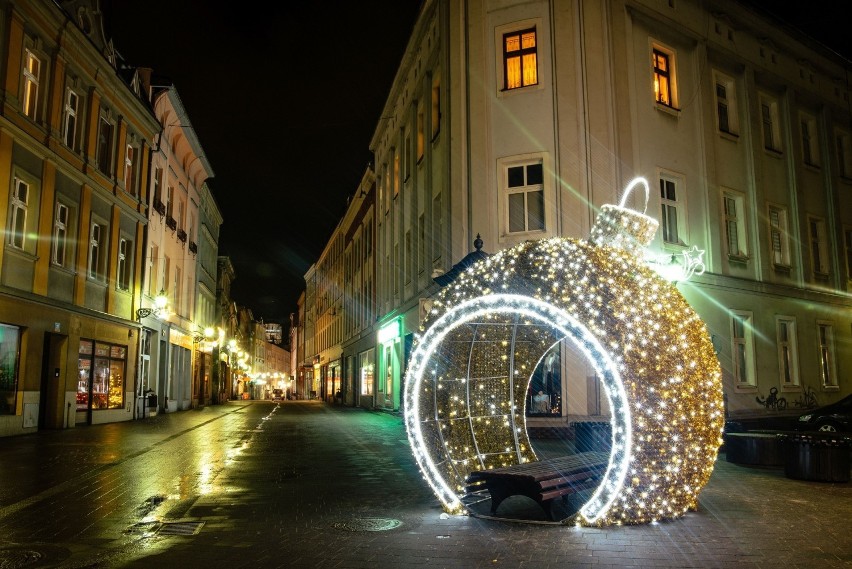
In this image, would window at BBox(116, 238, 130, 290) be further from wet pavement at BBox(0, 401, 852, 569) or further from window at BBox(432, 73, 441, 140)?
wet pavement at BBox(0, 401, 852, 569)

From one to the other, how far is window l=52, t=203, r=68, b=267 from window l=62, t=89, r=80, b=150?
1.99m

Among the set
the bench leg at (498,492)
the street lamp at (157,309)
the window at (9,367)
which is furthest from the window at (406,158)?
the bench leg at (498,492)

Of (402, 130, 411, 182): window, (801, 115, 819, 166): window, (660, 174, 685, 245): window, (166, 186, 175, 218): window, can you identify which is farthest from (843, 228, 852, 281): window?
(166, 186, 175, 218): window

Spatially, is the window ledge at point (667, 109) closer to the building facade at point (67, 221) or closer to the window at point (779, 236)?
the window at point (779, 236)

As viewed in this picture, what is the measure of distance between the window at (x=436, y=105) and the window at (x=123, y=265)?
11.6m

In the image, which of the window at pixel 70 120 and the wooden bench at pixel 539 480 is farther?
the window at pixel 70 120

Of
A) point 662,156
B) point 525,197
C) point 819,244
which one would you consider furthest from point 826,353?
point 525,197

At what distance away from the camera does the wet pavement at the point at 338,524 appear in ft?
18.4

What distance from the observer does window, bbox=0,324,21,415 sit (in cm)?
1688

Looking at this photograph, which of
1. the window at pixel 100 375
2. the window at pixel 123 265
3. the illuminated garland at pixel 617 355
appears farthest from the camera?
the window at pixel 123 265

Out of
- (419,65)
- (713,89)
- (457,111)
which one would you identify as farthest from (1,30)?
(713,89)

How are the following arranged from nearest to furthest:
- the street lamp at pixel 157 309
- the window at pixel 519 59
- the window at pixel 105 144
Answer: the window at pixel 519 59
the window at pixel 105 144
the street lamp at pixel 157 309

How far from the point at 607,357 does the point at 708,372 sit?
5.01ft

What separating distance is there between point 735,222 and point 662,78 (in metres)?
5.31
